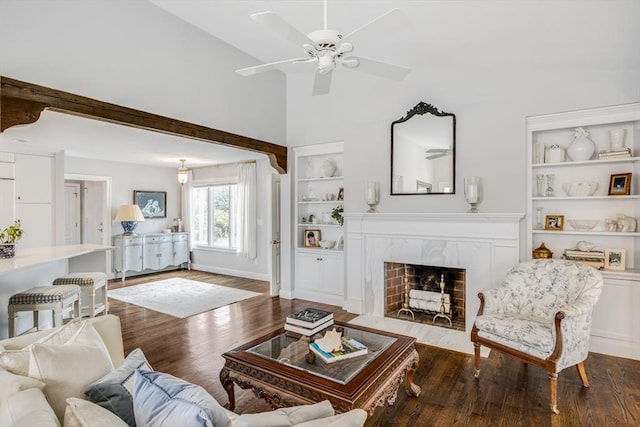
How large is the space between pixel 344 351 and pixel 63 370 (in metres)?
1.48

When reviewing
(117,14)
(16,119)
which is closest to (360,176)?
(117,14)

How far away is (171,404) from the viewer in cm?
100

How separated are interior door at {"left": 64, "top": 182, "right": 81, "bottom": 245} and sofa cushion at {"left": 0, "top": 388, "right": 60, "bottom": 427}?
705 cm

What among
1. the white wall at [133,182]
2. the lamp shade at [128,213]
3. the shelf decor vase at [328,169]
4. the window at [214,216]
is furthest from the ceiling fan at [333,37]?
the white wall at [133,182]

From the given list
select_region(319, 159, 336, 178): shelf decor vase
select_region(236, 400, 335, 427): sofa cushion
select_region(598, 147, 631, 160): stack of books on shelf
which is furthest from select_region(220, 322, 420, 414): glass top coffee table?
select_region(319, 159, 336, 178): shelf decor vase

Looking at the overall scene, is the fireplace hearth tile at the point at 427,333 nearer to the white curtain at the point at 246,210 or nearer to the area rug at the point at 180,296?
the area rug at the point at 180,296

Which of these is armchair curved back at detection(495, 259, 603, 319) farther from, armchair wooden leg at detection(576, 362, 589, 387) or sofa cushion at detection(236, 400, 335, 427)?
sofa cushion at detection(236, 400, 335, 427)

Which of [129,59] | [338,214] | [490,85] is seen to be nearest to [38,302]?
[129,59]

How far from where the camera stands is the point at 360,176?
462 centimetres

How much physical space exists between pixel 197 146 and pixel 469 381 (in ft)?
15.7

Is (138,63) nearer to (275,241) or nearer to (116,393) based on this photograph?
(116,393)

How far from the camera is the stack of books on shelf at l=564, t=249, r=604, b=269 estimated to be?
331cm

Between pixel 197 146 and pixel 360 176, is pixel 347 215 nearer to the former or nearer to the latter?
pixel 360 176

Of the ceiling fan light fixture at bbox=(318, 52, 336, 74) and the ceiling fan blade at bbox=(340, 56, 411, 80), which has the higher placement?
the ceiling fan blade at bbox=(340, 56, 411, 80)
